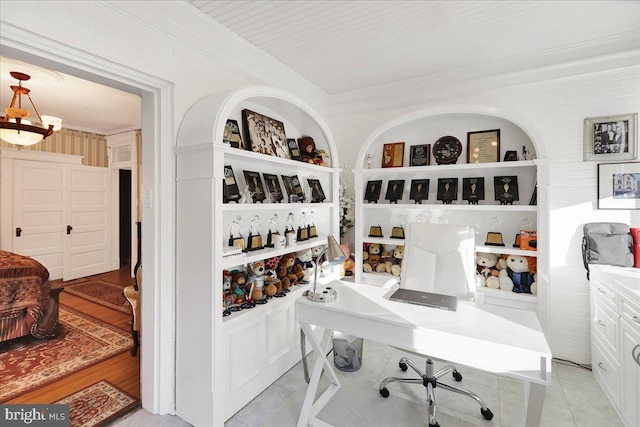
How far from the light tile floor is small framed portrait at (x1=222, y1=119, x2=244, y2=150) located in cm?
183

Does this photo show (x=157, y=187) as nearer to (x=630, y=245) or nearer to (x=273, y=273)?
(x=273, y=273)

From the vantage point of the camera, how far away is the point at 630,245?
238 centimetres

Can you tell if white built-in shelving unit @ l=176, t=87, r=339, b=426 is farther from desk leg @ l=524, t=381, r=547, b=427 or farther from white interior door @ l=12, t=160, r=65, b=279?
white interior door @ l=12, t=160, r=65, b=279

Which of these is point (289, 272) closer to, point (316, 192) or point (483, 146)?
point (316, 192)

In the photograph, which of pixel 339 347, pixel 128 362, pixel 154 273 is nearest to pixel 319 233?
pixel 339 347

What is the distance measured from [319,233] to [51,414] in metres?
2.41

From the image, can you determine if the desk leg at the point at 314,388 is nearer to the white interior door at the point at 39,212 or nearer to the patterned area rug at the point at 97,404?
the patterned area rug at the point at 97,404

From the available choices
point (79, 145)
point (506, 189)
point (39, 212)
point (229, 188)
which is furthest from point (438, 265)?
point (79, 145)

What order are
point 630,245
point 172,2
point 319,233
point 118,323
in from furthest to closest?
point 118,323 < point 319,233 < point 630,245 < point 172,2

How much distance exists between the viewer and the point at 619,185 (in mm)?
2535

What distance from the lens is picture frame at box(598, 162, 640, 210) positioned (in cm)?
250

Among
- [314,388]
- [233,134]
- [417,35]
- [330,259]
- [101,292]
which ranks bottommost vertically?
[101,292]

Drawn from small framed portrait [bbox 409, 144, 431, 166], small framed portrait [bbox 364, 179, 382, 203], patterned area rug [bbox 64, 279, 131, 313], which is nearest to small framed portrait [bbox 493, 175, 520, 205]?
small framed portrait [bbox 409, 144, 431, 166]

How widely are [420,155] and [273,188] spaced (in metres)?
1.66
